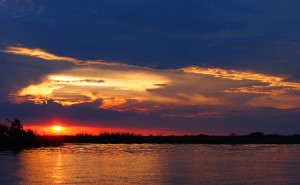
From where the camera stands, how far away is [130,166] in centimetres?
2417

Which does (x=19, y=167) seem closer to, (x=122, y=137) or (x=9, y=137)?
(x=9, y=137)

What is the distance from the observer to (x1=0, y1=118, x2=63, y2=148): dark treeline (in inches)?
1737

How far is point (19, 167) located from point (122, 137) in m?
41.8

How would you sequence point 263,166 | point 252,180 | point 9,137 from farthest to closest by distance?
point 9,137 → point 263,166 → point 252,180

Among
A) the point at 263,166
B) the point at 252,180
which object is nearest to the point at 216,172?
the point at 252,180

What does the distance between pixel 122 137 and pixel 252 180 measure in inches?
1859

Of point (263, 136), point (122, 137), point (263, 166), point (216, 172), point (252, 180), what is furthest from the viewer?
point (263, 136)

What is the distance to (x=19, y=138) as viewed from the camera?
4500 cm

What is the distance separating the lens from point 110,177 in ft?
63.1

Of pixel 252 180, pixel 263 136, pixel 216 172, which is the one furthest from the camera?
pixel 263 136

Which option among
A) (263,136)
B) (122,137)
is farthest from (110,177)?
(263,136)

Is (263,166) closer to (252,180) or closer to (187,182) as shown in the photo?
(252,180)

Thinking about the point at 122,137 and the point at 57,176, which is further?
the point at 122,137

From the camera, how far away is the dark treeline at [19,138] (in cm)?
4412
